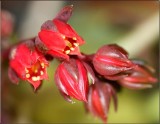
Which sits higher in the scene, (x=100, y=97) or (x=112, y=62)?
(x=112, y=62)

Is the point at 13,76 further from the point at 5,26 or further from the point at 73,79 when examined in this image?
the point at 5,26

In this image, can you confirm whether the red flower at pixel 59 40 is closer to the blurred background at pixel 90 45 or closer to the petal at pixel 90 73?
the petal at pixel 90 73

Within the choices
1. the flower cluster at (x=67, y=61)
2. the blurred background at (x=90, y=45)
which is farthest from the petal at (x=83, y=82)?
the blurred background at (x=90, y=45)

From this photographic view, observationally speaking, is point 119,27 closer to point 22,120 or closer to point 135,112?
point 135,112

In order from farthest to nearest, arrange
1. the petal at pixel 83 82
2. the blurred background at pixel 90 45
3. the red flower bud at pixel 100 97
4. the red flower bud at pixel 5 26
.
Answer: the blurred background at pixel 90 45, the red flower bud at pixel 5 26, the red flower bud at pixel 100 97, the petal at pixel 83 82

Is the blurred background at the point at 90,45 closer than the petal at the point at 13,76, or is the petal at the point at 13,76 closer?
the petal at the point at 13,76

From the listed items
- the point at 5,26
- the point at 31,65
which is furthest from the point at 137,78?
the point at 5,26

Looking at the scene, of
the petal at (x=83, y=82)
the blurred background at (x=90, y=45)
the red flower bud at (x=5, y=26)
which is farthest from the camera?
the blurred background at (x=90, y=45)
